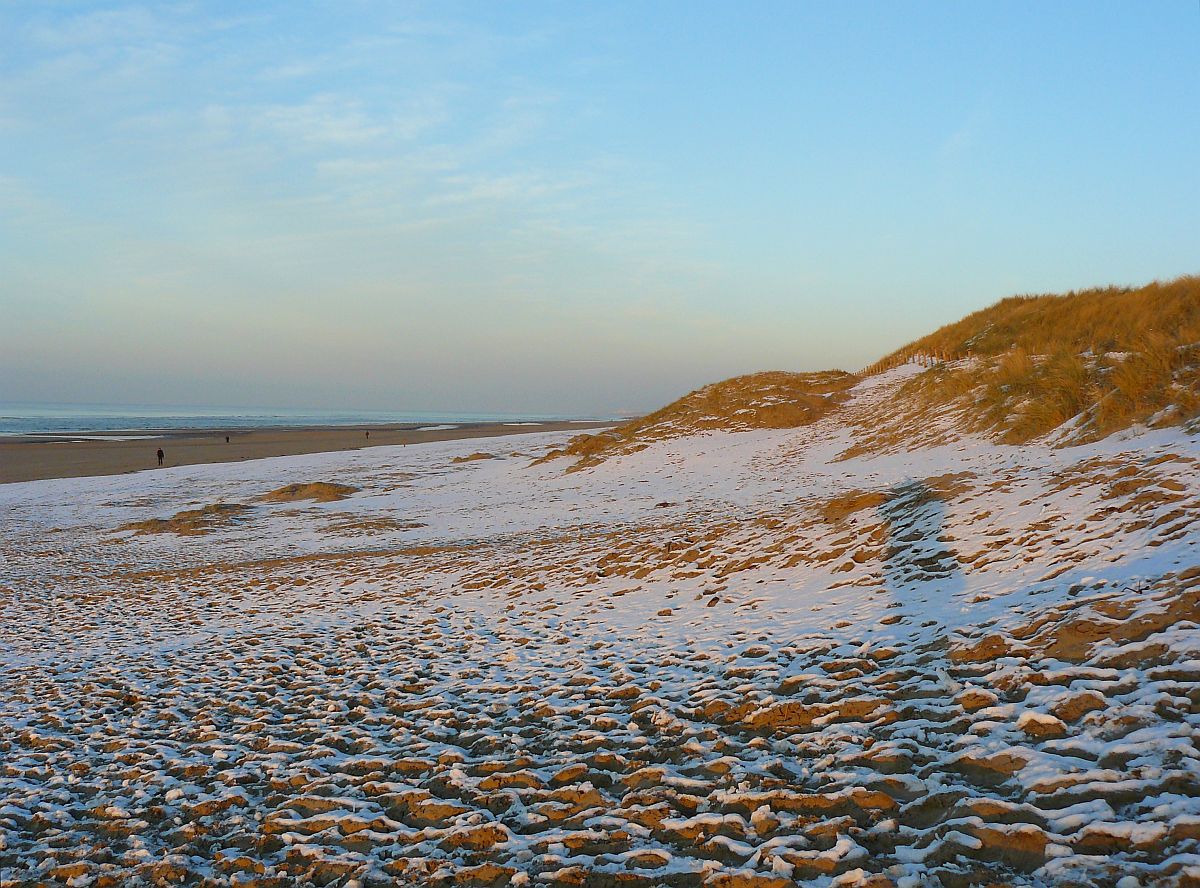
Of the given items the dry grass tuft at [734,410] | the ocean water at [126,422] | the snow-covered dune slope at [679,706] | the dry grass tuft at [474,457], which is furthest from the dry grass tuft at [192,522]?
the ocean water at [126,422]

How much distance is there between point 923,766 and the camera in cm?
522

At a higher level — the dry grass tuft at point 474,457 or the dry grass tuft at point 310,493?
the dry grass tuft at point 474,457

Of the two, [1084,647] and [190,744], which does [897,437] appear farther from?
[190,744]

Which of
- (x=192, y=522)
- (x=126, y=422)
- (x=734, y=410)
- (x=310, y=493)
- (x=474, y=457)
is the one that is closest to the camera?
(x=192, y=522)

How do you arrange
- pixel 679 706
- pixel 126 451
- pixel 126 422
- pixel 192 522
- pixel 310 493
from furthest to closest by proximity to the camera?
pixel 126 422 < pixel 126 451 < pixel 310 493 < pixel 192 522 < pixel 679 706

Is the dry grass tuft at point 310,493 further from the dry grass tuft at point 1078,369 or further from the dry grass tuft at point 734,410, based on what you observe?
the dry grass tuft at point 1078,369

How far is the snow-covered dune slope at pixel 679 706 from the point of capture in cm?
459

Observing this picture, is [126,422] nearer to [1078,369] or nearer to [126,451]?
[126,451]

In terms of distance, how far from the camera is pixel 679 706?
Answer: 710 cm

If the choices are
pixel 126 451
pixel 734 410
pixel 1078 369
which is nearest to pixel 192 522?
Result: pixel 734 410

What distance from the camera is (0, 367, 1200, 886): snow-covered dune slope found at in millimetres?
4590

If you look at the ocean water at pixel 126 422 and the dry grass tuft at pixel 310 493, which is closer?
the dry grass tuft at pixel 310 493

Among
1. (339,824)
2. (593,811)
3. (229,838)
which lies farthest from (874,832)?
(229,838)

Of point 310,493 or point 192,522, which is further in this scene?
point 310,493
